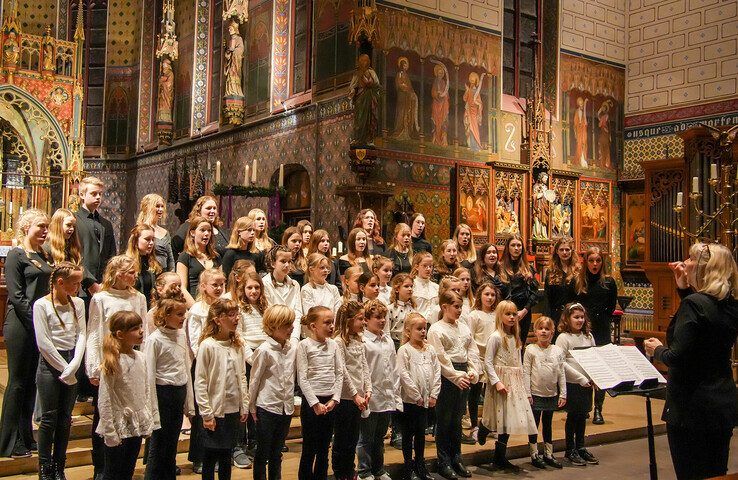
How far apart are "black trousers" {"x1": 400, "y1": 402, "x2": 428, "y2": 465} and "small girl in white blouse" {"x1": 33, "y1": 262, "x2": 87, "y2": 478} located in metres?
2.17

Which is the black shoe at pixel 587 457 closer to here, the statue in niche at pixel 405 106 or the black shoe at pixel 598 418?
the black shoe at pixel 598 418

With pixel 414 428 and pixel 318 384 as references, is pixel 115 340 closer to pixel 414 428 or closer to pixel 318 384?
pixel 318 384

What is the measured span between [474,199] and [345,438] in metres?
7.23

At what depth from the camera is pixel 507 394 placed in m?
5.42

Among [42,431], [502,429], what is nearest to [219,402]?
[42,431]

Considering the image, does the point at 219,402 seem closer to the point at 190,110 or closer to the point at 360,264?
the point at 360,264

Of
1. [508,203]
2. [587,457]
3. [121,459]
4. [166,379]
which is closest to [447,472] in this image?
[587,457]

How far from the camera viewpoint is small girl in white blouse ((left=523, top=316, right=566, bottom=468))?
223 inches

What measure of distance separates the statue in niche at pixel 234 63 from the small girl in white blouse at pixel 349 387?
960 cm

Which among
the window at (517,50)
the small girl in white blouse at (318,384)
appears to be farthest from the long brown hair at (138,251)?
the window at (517,50)

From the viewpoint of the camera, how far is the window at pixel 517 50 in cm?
1263

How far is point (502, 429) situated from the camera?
5.39 metres

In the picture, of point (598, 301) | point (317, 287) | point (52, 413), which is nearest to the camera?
point (52, 413)

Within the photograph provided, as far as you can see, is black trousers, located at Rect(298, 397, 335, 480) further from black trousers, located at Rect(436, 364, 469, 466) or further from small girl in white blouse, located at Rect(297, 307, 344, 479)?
black trousers, located at Rect(436, 364, 469, 466)
